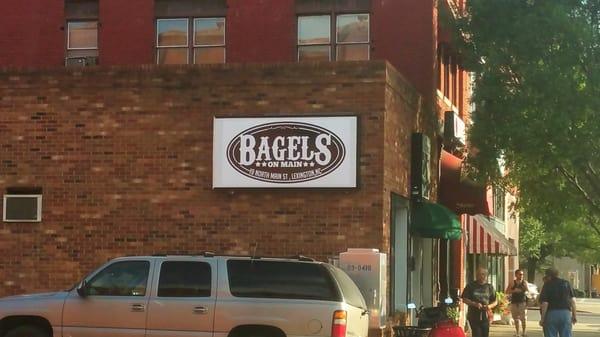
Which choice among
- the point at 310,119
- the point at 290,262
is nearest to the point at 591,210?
the point at 310,119

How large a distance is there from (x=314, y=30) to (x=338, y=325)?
12109mm

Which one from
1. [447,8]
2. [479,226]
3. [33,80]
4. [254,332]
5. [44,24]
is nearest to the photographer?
[254,332]

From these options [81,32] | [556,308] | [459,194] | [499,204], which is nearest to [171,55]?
[81,32]

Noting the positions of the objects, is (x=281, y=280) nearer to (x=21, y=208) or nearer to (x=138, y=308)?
(x=138, y=308)

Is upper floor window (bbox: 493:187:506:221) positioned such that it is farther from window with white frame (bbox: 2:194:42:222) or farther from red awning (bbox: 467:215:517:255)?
window with white frame (bbox: 2:194:42:222)

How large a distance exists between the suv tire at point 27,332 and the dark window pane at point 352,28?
38.7 feet

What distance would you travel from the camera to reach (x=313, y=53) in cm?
2177

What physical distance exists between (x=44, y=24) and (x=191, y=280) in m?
13.3

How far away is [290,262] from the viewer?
37.8 feet

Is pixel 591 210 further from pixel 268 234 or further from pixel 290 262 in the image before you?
pixel 290 262

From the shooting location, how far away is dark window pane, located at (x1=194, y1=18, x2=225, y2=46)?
22.5 metres

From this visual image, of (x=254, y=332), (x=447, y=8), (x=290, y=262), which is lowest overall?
(x=254, y=332)

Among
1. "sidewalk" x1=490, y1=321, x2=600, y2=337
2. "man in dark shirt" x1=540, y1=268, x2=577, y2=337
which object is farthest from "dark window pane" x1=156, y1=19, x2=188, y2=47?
"sidewalk" x1=490, y1=321, x2=600, y2=337

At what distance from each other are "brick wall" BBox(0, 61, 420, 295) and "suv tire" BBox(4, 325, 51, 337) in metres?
4.14
